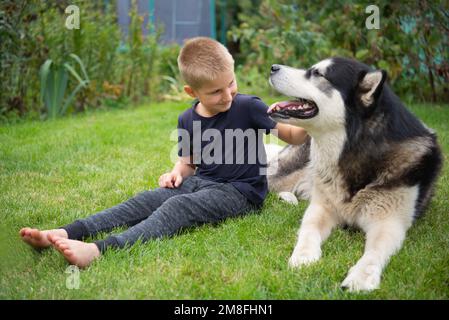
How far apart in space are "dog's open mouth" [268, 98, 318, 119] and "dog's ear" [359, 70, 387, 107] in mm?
251

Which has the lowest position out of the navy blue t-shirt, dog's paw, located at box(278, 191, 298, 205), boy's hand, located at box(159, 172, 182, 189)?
dog's paw, located at box(278, 191, 298, 205)

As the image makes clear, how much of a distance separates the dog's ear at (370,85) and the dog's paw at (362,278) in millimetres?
885

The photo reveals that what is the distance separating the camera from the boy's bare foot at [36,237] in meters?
2.35

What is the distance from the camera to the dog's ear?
2.53 metres

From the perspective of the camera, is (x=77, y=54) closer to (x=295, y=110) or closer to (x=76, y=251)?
(x=295, y=110)

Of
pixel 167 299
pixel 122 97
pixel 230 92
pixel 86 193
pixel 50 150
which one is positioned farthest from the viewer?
pixel 122 97

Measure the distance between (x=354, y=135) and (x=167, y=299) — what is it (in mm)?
1331

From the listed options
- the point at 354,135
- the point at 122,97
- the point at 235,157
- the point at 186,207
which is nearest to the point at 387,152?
the point at 354,135

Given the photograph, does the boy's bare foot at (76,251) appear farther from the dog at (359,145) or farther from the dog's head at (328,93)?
the dog's head at (328,93)

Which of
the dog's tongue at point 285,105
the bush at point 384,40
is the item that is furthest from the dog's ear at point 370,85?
the bush at point 384,40

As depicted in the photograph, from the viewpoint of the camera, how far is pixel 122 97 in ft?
26.1

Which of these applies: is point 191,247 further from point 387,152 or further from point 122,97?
point 122,97

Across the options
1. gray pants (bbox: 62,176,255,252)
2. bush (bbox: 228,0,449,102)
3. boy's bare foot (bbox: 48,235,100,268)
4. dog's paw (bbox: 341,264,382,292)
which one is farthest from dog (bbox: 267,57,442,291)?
bush (bbox: 228,0,449,102)

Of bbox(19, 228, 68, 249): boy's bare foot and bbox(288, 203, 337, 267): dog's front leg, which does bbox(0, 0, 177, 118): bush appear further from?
bbox(288, 203, 337, 267): dog's front leg
